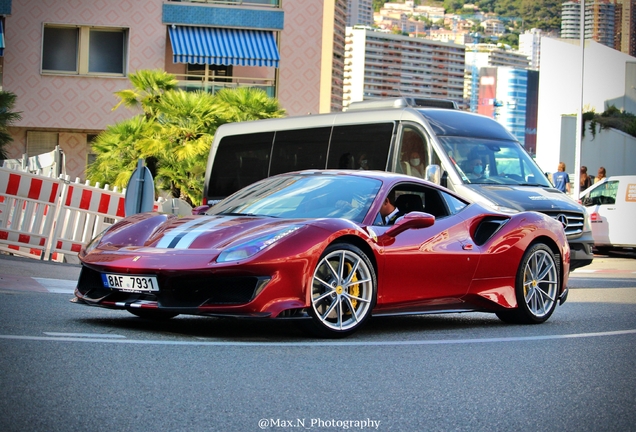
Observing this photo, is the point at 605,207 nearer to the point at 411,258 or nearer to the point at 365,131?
the point at 365,131

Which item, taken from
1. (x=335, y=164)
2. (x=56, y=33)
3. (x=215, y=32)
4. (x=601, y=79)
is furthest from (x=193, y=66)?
(x=601, y=79)

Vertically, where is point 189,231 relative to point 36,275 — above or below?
above

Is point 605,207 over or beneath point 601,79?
beneath

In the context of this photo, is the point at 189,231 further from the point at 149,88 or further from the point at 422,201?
the point at 149,88

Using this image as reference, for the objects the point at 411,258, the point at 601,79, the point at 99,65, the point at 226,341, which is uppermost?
the point at 601,79

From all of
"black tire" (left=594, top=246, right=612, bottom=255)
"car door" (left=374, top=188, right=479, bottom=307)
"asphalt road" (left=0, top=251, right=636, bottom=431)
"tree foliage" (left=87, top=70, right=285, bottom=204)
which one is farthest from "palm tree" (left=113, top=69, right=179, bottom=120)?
"car door" (left=374, top=188, right=479, bottom=307)

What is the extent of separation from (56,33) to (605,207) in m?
19.8

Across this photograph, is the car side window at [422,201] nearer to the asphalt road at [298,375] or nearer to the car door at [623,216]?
the asphalt road at [298,375]

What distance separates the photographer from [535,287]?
9.28 m

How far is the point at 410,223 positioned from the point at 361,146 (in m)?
7.89

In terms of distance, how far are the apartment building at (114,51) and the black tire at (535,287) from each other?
26.4 m

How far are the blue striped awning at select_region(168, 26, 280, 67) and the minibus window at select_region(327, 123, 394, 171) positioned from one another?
62.3 ft

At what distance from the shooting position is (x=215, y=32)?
35531 mm

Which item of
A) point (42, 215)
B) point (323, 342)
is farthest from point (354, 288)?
point (42, 215)
